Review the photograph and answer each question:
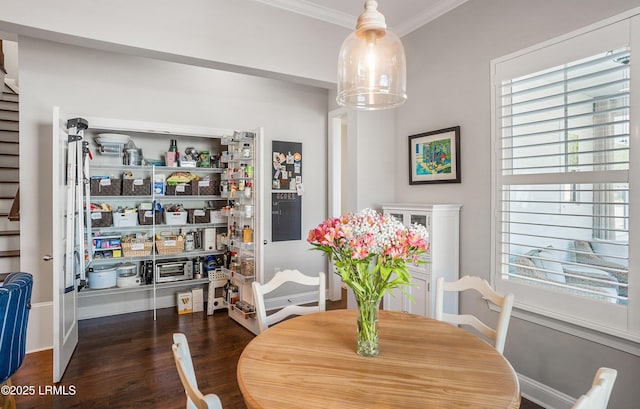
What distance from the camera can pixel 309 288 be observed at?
473 cm

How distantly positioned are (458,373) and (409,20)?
10.3ft

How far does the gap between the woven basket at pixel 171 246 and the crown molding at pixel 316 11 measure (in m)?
2.67

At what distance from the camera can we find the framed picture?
2982 mm

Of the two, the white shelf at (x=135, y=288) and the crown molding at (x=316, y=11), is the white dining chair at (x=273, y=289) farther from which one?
the white shelf at (x=135, y=288)

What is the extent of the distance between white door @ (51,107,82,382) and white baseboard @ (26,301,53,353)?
31 centimetres

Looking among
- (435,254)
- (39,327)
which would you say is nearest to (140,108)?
(39,327)

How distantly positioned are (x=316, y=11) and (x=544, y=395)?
11.4 feet

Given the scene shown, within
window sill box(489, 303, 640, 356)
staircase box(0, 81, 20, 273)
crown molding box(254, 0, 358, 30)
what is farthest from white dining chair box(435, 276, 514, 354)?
staircase box(0, 81, 20, 273)

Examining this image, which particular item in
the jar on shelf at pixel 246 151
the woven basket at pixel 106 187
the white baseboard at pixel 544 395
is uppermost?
the jar on shelf at pixel 246 151

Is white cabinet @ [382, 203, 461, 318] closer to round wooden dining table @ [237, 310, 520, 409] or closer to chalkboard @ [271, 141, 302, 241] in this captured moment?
round wooden dining table @ [237, 310, 520, 409]

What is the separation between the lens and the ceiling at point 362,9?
2990mm

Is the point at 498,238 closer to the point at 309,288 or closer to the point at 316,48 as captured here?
the point at 316,48

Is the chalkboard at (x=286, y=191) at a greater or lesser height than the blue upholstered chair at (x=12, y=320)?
greater

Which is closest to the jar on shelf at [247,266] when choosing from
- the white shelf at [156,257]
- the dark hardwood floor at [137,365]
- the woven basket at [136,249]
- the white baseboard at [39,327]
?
the dark hardwood floor at [137,365]
